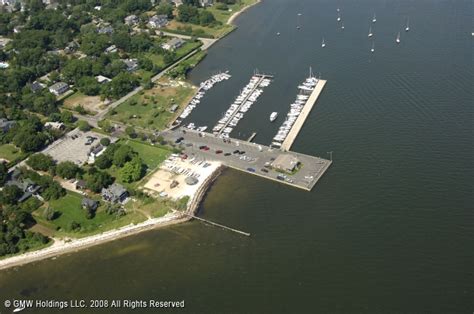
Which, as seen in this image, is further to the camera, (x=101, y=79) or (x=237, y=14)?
(x=237, y=14)

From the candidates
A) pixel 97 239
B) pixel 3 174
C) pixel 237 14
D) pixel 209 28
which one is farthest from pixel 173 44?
pixel 97 239

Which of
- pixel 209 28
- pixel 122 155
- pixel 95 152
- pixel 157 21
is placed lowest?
pixel 95 152

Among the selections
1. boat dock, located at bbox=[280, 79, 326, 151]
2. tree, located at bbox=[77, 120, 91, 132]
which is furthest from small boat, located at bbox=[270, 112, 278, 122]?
tree, located at bbox=[77, 120, 91, 132]

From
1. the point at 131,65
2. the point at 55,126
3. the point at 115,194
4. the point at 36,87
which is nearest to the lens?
the point at 115,194

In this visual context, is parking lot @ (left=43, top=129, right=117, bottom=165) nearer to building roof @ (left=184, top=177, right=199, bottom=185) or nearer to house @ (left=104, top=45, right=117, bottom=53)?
building roof @ (left=184, top=177, right=199, bottom=185)

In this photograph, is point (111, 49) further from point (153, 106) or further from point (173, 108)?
point (173, 108)

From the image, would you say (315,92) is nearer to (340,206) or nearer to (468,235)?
(340,206)
